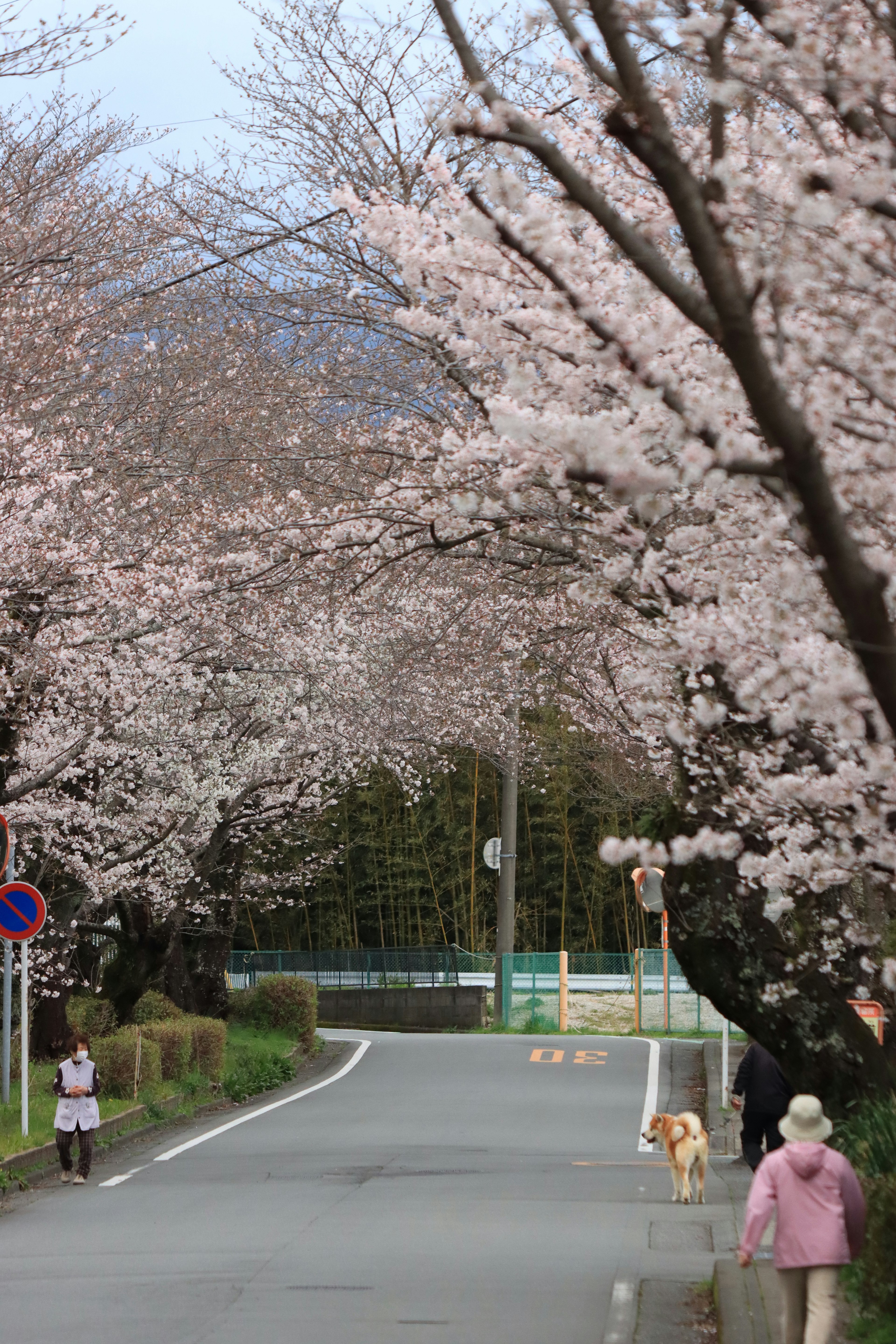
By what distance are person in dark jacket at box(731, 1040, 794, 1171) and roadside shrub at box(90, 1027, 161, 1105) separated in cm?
1001

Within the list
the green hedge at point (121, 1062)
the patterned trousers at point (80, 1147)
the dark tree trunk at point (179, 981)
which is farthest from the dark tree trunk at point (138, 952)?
the patterned trousers at point (80, 1147)

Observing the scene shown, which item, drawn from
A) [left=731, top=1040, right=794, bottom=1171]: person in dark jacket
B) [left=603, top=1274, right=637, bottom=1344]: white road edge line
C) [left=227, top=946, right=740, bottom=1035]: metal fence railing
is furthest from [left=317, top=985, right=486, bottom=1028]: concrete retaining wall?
[left=603, top=1274, right=637, bottom=1344]: white road edge line

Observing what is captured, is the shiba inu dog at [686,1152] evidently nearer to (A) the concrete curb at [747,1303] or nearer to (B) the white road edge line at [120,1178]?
(A) the concrete curb at [747,1303]

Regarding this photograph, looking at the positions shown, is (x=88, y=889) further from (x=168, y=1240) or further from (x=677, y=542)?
(x=677, y=542)

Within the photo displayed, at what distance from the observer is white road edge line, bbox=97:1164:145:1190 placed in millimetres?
13538

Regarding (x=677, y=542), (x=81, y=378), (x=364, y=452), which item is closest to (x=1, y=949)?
(x=81, y=378)

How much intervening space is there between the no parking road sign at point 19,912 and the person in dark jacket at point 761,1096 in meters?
7.37

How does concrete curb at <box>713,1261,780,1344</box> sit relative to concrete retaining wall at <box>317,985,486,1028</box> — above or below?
above

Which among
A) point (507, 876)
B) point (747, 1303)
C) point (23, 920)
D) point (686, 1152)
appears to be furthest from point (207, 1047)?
point (747, 1303)

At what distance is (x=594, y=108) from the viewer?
7586mm

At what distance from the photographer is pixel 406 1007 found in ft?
128

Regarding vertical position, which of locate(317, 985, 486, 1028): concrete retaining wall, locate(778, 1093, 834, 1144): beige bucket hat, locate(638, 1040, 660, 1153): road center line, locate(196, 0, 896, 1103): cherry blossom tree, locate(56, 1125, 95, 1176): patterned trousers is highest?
locate(196, 0, 896, 1103): cherry blossom tree

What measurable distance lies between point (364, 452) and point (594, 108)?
→ 2.54 m

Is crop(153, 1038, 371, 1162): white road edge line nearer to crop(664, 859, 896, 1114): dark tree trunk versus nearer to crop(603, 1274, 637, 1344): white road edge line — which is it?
crop(603, 1274, 637, 1344): white road edge line
